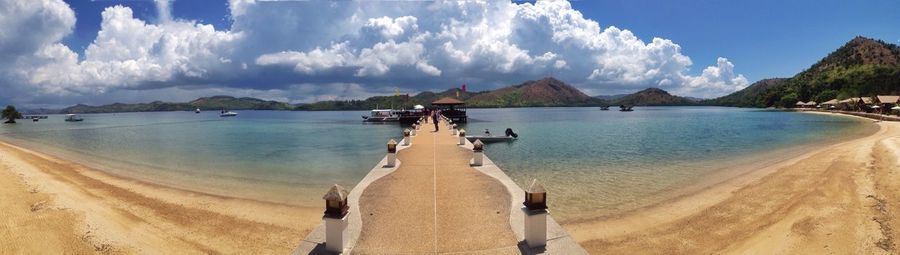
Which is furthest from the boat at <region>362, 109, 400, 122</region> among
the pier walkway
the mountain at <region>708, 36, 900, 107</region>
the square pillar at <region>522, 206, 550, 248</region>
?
the mountain at <region>708, 36, 900, 107</region>

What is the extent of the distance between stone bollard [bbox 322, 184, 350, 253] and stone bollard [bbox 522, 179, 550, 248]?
281 cm

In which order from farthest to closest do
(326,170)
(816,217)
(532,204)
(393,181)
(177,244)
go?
1. (326,170)
2. (393,181)
3. (816,217)
4. (177,244)
5. (532,204)

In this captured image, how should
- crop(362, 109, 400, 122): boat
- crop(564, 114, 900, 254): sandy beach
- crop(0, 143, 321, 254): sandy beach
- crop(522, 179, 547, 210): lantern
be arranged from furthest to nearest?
crop(362, 109, 400, 122): boat → crop(0, 143, 321, 254): sandy beach → crop(564, 114, 900, 254): sandy beach → crop(522, 179, 547, 210): lantern

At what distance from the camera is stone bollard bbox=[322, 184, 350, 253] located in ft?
19.2

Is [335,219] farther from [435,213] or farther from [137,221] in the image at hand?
[137,221]

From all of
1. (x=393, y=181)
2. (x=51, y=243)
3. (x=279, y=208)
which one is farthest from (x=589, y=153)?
(x=51, y=243)

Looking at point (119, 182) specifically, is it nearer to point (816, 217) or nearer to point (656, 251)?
point (656, 251)

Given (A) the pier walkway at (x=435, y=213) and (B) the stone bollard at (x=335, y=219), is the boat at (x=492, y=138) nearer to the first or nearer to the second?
(A) the pier walkway at (x=435, y=213)

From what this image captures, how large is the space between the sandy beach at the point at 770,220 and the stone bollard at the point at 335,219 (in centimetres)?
500

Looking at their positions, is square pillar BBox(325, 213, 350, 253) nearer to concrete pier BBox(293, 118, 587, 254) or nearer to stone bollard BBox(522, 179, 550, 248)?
concrete pier BBox(293, 118, 587, 254)

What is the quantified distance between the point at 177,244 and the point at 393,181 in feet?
16.8

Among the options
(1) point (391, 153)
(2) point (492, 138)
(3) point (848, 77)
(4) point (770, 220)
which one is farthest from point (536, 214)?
(3) point (848, 77)

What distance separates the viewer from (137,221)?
997cm

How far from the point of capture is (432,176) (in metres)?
11.9
